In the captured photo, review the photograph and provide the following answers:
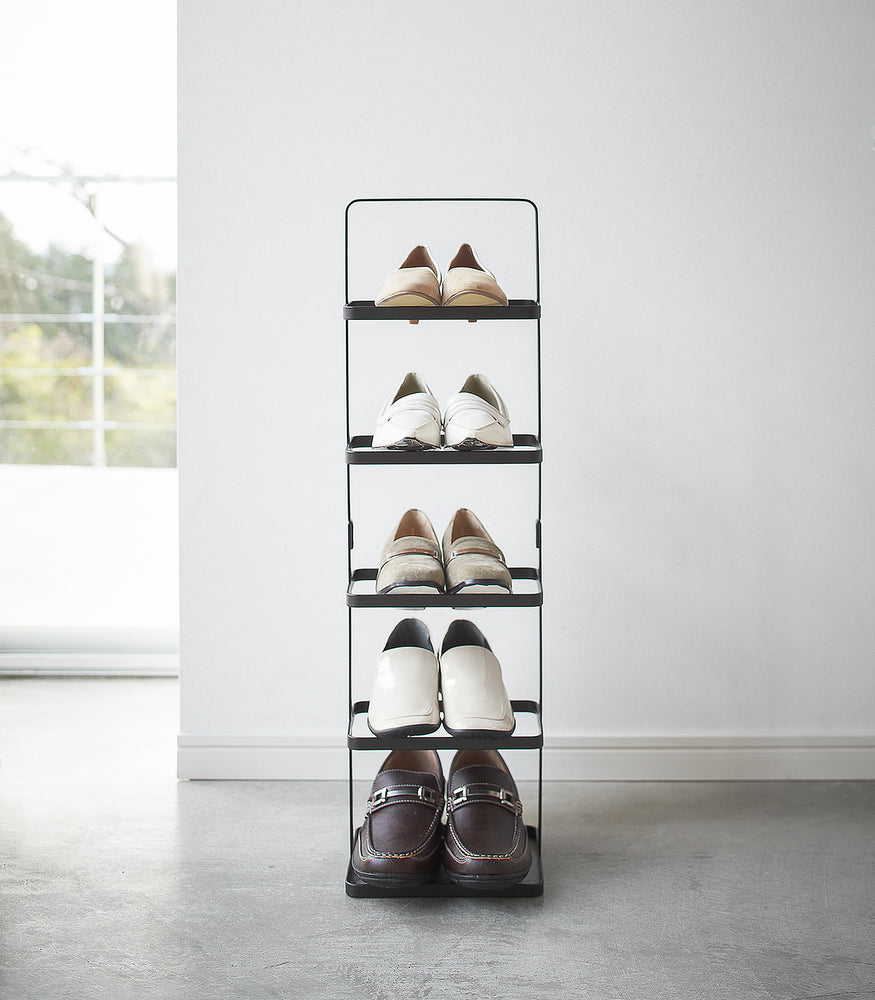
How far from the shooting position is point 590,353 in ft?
8.27

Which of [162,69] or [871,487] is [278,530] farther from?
[162,69]

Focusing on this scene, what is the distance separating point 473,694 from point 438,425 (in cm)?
55

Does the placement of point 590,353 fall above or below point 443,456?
above

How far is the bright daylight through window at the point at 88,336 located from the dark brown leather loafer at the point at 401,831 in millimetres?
1624

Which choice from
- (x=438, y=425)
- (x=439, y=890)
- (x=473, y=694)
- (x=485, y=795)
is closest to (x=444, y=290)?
(x=438, y=425)

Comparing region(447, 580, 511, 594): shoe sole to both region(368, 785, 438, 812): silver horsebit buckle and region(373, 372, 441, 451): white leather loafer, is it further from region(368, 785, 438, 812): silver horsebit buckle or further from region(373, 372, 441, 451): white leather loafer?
region(368, 785, 438, 812): silver horsebit buckle

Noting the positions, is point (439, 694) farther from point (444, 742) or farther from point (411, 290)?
point (411, 290)

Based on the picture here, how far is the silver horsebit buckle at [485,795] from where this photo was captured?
199cm

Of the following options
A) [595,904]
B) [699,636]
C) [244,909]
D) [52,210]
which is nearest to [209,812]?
[244,909]

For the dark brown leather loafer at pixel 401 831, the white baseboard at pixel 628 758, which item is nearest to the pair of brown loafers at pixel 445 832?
the dark brown leather loafer at pixel 401 831

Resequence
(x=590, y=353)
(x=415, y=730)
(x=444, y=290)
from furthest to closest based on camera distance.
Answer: (x=590, y=353)
(x=444, y=290)
(x=415, y=730)

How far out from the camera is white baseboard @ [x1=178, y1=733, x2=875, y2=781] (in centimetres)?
258

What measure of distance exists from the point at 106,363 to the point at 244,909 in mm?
2153

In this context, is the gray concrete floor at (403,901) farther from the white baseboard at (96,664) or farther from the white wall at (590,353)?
the white baseboard at (96,664)
